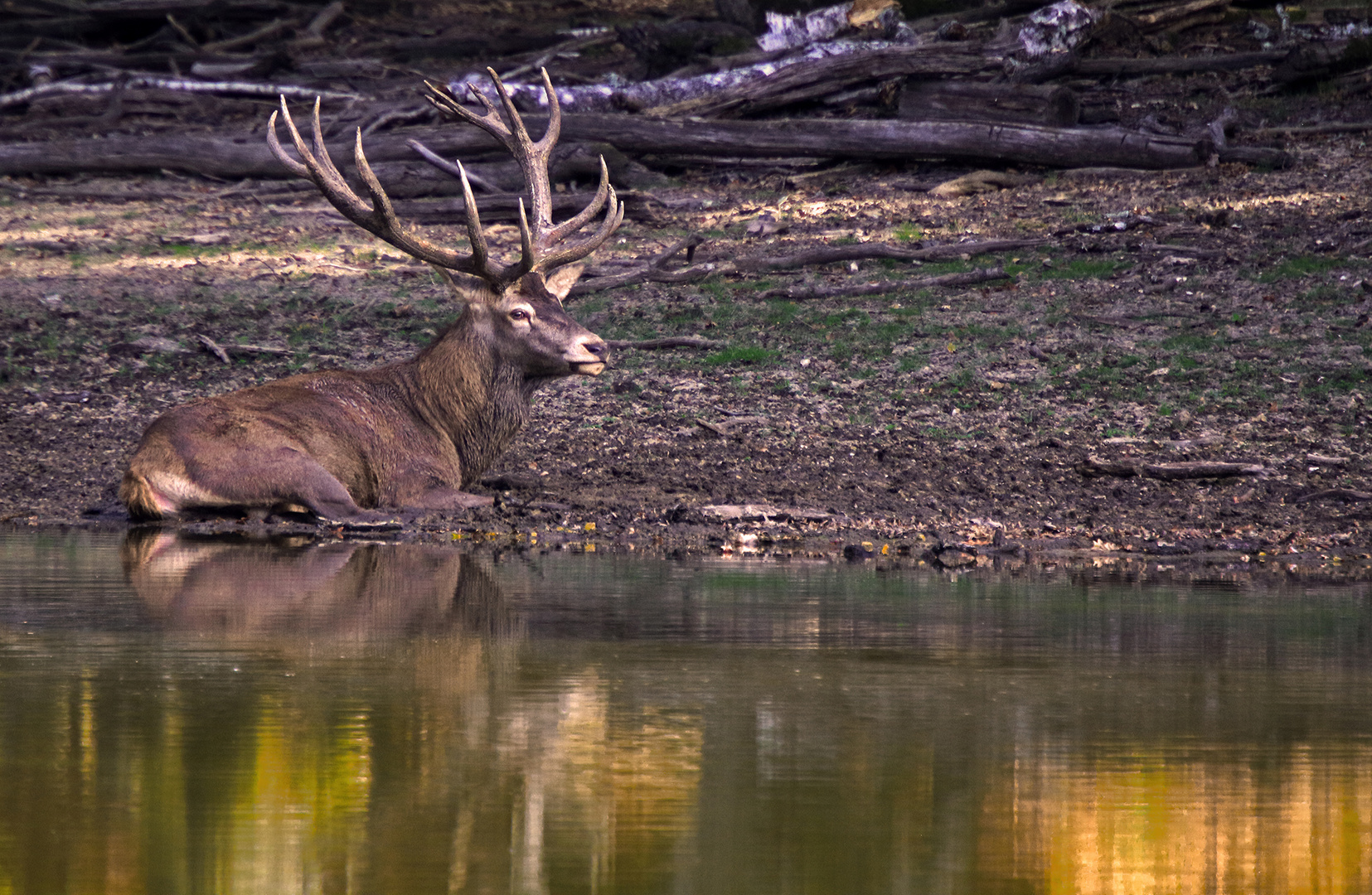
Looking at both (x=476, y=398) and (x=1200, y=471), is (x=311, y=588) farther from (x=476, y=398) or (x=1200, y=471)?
(x=1200, y=471)

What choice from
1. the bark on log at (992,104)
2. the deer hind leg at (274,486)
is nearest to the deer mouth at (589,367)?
the deer hind leg at (274,486)

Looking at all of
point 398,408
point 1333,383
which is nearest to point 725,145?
point 1333,383

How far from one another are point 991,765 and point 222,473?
6028mm

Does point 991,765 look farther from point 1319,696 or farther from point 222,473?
point 222,473

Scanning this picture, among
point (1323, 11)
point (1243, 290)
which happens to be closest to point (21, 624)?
point (1243, 290)

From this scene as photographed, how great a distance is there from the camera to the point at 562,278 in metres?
11.0

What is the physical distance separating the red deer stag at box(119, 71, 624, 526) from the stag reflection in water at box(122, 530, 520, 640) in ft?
1.73

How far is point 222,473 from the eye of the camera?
369 inches

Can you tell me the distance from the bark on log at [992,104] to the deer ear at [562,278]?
24.2 feet

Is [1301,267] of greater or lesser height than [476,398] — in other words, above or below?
above

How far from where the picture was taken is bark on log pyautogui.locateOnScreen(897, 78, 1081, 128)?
17109 millimetres

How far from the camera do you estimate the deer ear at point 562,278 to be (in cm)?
1101

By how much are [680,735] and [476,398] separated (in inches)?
246

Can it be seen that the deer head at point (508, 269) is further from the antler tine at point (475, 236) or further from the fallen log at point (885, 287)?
the fallen log at point (885, 287)
